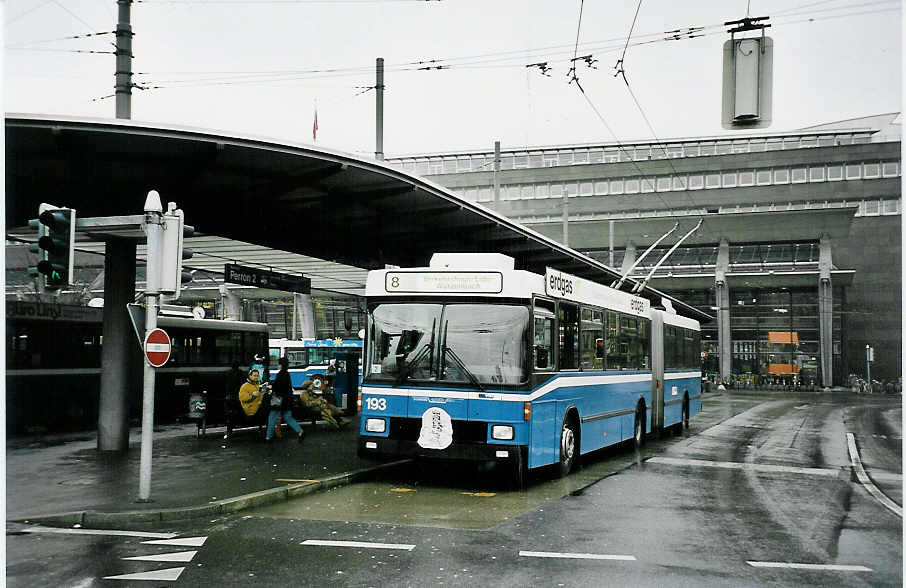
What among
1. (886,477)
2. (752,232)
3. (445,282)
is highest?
(752,232)

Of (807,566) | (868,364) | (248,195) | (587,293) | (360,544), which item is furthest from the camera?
(868,364)

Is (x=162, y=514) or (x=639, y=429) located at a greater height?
(x=639, y=429)

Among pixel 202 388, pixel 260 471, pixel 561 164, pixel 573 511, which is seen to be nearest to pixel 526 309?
pixel 573 511

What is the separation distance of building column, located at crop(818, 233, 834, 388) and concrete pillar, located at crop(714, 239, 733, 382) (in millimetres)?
5866

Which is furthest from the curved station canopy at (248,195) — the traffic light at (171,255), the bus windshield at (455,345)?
the bus windshield at (455,345)

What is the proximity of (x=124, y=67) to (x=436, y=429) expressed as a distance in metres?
8.27

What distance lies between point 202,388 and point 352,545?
18.3 meters

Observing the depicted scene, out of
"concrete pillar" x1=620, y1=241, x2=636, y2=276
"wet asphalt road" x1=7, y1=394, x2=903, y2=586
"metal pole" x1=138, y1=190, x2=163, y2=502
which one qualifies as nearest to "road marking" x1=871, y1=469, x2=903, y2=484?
"wet asphalt road" x1=7, y1=394, x2=903, y2=586

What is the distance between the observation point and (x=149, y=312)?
10898 mm

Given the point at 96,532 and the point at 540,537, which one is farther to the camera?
the point at 96,532

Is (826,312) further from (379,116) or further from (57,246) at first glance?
(57,246)

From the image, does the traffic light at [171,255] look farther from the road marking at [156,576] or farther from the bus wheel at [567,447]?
the bus wheel at [567,447]

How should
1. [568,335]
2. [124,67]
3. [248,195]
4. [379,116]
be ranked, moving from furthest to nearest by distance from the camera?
[379,116] → [248,195] → [124,67] → [568,335]

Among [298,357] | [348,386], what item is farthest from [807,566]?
[298,357]
